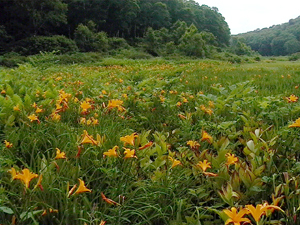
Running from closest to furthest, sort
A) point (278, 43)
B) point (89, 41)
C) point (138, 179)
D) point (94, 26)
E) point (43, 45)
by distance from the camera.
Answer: point (138, 179)
point (43, 45)
point (89, 41)
point (94, 26)
point (278, 43)

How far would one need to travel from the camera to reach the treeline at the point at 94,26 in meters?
22.1

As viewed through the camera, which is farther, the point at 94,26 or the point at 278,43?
the point at 278,43

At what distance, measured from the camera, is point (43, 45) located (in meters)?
20.7

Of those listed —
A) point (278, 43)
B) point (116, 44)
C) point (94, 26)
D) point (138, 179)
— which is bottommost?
point (138, 179)

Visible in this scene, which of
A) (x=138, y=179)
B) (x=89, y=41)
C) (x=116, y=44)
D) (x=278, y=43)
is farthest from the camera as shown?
(x=278, y=43)

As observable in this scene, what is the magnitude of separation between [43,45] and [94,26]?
8.50 m

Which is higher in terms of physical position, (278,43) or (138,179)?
(278,43)

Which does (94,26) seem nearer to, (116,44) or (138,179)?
(116,44)

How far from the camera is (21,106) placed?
1889mm

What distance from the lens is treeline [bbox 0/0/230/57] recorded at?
72.5 ft

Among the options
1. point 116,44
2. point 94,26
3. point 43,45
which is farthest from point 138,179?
point 94,26

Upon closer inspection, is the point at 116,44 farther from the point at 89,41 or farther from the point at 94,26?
the point at 89,41

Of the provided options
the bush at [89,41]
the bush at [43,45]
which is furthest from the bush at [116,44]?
the bush at [43,45]

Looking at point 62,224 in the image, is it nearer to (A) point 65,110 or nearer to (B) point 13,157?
(B) point 13,157
